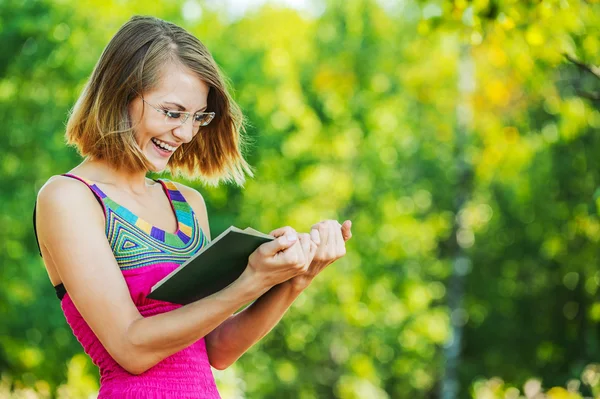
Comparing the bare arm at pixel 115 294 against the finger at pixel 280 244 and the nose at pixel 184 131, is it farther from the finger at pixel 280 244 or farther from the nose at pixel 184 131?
the nose at pixel 184 131

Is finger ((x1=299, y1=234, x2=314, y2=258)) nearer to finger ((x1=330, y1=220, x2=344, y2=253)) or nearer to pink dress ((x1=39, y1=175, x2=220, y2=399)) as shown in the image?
finger ((x1=330, y1=220, x2=344, y2=253))

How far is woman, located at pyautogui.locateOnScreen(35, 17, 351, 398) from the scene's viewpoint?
180 centimetres

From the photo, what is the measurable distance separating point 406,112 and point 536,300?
461 cm

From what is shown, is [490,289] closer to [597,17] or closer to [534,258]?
[534,258]

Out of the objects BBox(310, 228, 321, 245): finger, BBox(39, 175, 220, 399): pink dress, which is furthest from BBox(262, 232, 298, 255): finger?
BBox(39, 175, 220, 399): pink dress

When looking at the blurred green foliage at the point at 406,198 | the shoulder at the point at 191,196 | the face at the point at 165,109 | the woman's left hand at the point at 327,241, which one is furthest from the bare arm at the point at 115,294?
the blurred green foliage at the point at 406,198

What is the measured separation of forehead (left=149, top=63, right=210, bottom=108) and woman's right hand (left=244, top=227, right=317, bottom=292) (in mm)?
408

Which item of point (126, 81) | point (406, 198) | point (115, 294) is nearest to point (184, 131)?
point (126, 81)

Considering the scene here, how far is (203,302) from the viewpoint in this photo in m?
1.81

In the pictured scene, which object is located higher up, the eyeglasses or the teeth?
the eyeglasses

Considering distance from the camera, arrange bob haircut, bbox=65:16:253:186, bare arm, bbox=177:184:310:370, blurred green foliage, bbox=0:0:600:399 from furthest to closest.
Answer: blurred green foliage, bbox=0:0:600:399, bare arm, bbox=177:184:310:370, bob haircut, bbox=65:16:253:186

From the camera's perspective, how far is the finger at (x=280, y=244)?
1.79 meters

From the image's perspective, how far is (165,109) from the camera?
1993mm

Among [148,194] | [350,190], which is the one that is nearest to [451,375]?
[350,190]
